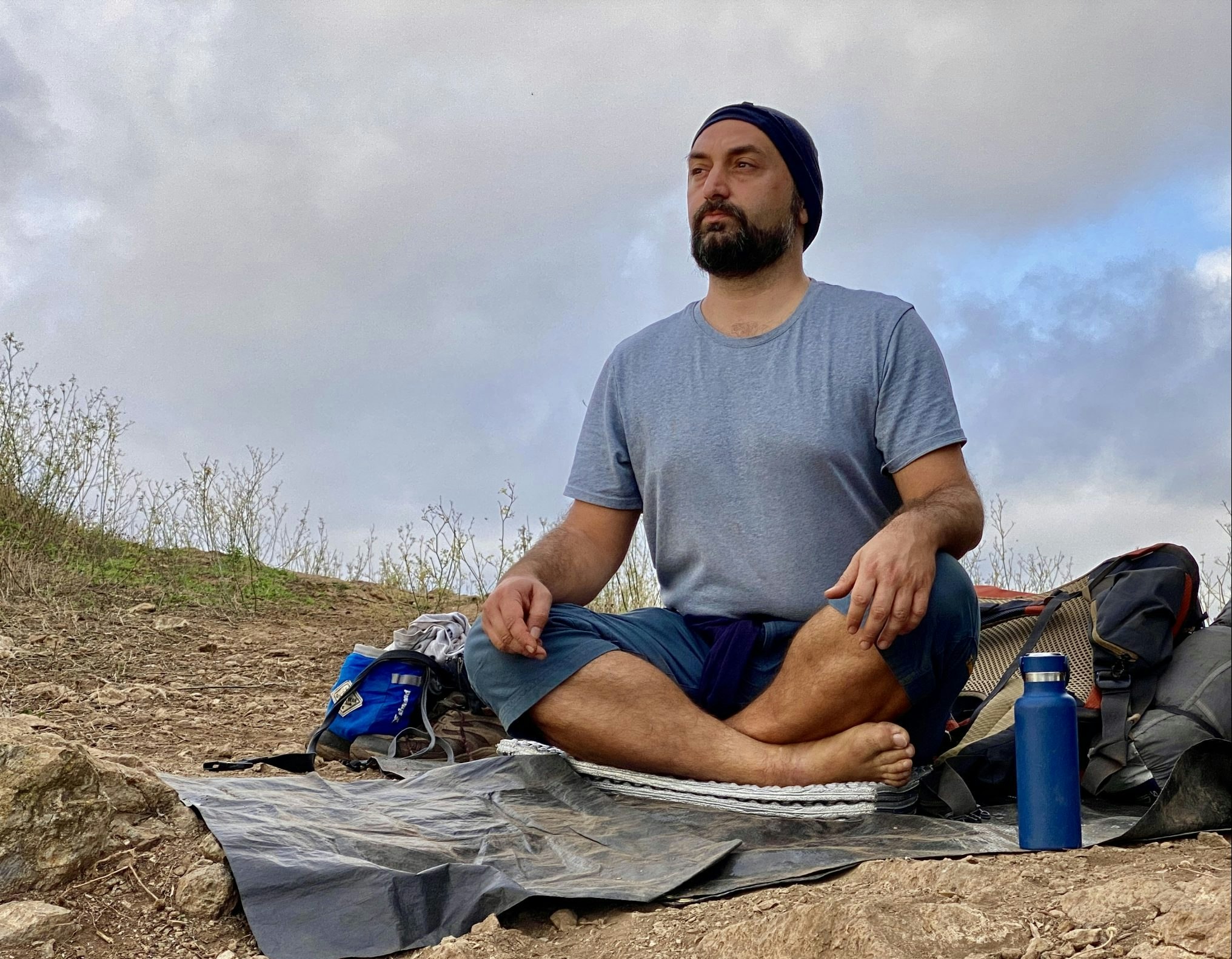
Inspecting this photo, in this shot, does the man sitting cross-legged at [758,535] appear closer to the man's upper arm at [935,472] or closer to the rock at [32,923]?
the man's upper arm at [935,472]

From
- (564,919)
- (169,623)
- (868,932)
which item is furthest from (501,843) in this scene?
(169,623)

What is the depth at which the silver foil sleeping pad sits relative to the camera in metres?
2.73

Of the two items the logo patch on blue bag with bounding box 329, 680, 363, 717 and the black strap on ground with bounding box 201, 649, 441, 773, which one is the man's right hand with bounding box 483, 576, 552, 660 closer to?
the black strap on ground with bounding box 201, 649, 441, 773

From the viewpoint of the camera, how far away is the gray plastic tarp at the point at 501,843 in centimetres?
220

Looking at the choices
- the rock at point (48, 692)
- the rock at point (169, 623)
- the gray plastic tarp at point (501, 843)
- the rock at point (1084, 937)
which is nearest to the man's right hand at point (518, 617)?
the gray plastic tarp at point (501, 843)

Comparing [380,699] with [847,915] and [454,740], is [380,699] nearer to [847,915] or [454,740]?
[454,740]

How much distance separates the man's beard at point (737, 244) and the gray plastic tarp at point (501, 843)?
154cm

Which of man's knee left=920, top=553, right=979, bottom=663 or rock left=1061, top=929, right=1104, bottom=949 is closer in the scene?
rock left=1061, top=929, right=1104, bottom=949

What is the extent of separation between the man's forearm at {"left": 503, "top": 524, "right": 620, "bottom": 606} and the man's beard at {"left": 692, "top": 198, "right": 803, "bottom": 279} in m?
0.90

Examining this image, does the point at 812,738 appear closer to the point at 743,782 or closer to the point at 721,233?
the point at 743,782

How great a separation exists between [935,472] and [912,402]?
0.67 ft

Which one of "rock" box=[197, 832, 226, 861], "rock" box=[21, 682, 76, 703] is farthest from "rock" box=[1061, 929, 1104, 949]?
"rock" box=[21, 682, 76, 703]

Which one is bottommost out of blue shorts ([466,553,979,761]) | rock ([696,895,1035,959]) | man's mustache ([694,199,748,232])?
rock ([696,895,1035,959])

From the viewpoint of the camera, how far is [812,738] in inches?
113
